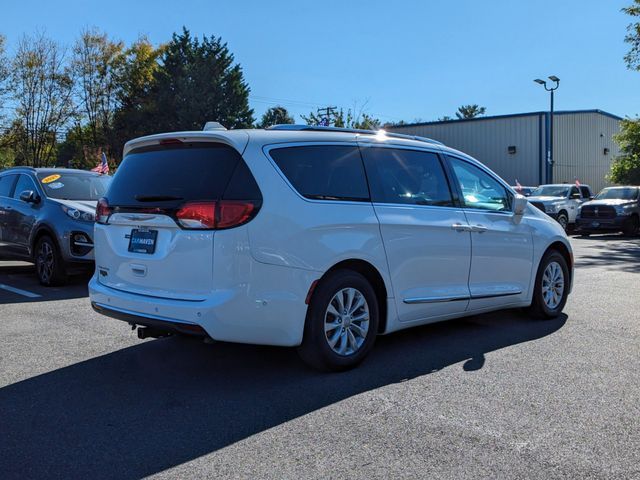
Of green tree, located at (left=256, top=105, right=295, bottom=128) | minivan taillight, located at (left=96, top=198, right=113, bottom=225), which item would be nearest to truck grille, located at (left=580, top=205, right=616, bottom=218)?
minivan taillight, located at (left=96, top=198, right=113, bottom=225)

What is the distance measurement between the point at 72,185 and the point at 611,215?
58.7 ft

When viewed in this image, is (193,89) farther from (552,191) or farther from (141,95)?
(552,191)

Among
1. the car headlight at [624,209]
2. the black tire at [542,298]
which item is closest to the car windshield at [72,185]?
the black tire at [542,298]

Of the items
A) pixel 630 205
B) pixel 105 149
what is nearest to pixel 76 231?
pixel 630 205

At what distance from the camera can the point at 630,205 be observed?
21.5m

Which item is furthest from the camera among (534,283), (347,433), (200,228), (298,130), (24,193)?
(24,193)

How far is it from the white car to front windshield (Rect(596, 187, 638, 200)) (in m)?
18.8

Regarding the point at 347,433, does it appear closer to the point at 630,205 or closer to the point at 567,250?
the point at 567,250

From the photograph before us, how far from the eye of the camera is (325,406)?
3990 mm

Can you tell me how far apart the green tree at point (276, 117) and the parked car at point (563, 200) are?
42.9 m

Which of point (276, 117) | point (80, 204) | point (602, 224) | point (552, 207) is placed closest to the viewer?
point (80, 204)

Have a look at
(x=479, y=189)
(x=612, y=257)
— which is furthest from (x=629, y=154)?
(x=479, y=189)

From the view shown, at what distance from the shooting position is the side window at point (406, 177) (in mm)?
5070

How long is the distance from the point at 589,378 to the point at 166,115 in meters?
48.4
